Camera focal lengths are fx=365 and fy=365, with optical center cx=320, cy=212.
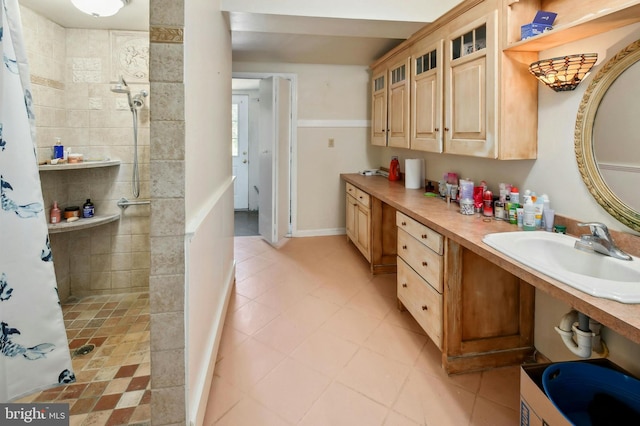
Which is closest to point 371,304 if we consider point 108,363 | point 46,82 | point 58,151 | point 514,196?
point 514,196

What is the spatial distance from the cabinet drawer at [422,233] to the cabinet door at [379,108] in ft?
5.06

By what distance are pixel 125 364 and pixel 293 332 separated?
1009mm

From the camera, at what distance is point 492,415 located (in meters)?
1.68

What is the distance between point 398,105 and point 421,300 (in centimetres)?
195

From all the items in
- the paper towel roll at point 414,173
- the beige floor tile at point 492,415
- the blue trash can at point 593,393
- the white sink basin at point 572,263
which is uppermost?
the paper towel roll at point 414,173

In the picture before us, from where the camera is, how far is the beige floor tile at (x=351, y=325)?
7.97 ft

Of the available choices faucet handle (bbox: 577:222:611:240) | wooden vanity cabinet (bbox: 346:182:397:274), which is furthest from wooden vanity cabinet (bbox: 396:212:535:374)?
wooden vanity cabinet (bbox: 346:182:397:274)

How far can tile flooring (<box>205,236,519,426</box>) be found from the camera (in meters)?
1.70

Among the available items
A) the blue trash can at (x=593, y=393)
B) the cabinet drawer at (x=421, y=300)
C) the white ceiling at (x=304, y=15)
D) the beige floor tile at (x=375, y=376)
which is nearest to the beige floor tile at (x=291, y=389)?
the beige floor tile at (x=375, y=376)

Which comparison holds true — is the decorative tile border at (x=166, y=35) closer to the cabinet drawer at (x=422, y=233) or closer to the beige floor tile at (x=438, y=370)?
the cabinet drawer at (x=422, y=233)

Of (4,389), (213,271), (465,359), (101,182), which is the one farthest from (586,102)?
(101,182)

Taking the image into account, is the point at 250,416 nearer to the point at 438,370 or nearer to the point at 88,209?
the point at 438,370

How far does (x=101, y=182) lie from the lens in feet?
9.41

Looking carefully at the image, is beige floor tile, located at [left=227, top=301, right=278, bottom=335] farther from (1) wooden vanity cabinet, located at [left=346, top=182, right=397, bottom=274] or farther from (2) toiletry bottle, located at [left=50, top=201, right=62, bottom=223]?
(2) toiletry bottle, located at [left=50, top=201, right=62, bottom=223]
